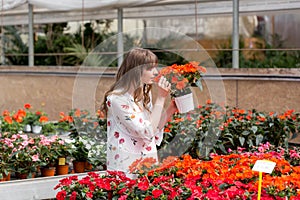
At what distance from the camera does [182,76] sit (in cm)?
474

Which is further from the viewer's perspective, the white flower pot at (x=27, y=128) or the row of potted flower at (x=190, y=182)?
the white flower pot at (x=27, y=128)

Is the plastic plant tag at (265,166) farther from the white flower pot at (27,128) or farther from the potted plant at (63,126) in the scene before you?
the white flower pot at (27,128)

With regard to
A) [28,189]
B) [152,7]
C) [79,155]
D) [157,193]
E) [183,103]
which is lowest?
[28,189]

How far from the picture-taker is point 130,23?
17.5 meters

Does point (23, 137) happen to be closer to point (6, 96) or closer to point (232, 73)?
point (232, 73)

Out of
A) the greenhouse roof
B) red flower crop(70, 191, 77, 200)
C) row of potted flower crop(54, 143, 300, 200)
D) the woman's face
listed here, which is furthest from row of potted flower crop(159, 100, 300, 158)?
the greenhouse roof

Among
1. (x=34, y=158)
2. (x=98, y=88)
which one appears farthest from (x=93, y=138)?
(x=98, y=88)

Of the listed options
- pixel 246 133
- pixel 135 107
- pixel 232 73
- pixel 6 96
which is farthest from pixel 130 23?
pixel 135 107

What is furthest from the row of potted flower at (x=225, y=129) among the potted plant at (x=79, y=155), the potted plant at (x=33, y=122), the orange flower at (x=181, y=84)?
the potted plant at (x=33, y=122)

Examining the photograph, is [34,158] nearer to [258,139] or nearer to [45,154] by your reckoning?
[45,154]

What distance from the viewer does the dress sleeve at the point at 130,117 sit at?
4.45m

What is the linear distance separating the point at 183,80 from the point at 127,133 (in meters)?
0.53

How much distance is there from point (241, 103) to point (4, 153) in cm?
360

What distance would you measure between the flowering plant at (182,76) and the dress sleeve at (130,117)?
0.25 m
